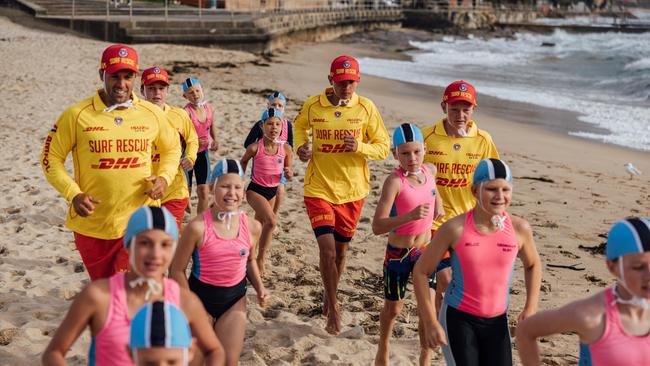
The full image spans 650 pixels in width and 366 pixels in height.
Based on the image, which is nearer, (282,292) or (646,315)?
(646,315)

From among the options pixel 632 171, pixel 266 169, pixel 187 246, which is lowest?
pixel 632 171

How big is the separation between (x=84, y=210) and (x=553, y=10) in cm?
11849

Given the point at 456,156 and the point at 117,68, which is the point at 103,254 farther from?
the point at 456,156

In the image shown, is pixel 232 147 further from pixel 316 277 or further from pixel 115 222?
pixel 115 222

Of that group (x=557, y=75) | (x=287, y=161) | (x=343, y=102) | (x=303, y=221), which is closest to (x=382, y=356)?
(x=343, y=102)

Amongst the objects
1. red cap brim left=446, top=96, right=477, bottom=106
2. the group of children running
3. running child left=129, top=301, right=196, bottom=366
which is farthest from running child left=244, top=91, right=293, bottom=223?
running child left=129, top=301, right=196, bottom=366

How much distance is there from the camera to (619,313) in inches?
138

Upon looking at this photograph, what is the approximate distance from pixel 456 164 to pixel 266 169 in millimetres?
2795

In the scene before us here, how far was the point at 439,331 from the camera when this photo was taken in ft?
14.9

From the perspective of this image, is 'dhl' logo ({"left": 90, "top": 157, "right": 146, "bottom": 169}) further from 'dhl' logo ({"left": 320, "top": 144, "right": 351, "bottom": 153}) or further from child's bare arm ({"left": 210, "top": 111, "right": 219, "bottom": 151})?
child's bare arm ({"left": 210, "top": 111, "right": 219, "bottom": 151})

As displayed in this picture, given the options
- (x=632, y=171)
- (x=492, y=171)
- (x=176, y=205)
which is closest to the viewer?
(x=492, y=171)

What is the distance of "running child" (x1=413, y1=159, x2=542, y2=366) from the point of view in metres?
4.58

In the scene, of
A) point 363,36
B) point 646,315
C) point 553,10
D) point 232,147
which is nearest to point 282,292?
point 646,315

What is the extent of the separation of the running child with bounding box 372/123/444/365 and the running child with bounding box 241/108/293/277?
2.52 metres
